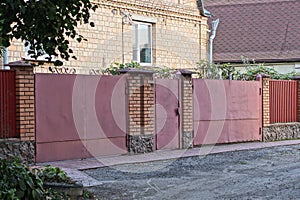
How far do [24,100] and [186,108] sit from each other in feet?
17.8

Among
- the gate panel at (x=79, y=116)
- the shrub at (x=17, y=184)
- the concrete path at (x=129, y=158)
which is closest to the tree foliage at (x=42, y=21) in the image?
the shrub at (x=17, y=184)

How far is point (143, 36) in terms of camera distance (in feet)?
69.1

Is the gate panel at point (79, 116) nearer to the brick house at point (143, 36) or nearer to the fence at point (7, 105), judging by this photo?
the fence at point (7, 105)

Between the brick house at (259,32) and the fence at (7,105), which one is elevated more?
the brick house at (259,32)

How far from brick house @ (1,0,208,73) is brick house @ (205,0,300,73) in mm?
6233

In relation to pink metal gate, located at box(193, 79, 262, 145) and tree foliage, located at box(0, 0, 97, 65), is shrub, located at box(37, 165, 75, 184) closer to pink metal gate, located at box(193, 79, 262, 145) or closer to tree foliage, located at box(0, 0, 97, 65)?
tree foliage, located at box(0, 0, 97, 65)

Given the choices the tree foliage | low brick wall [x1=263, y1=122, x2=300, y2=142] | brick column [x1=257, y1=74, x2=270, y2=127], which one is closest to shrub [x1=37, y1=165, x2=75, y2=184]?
the tree foliage

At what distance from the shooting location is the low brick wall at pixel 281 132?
62.0ft

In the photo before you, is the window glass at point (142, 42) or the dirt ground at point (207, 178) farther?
the window glass at point (142, 42)

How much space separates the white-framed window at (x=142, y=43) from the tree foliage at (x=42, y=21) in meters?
13.3

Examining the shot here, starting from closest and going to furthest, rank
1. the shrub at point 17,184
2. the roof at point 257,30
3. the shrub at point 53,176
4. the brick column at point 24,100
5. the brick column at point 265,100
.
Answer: the shrub at point 17,184, the shrub at point 53,176, the brick column at point 24,100, the brick column at point 265,100, the roof at point 257,30

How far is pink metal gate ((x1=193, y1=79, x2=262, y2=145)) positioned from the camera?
53.4 feet

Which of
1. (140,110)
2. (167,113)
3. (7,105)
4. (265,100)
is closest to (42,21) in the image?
(7,105)

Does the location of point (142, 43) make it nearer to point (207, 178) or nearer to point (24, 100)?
point (24, 100)
